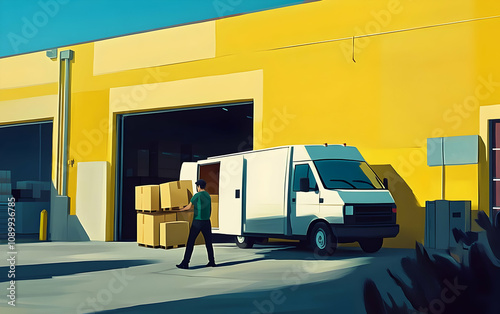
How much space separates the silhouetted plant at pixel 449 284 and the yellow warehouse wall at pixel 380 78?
43.3 feet

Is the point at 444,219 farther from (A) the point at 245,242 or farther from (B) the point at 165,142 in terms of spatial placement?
(B) the point at 165,142

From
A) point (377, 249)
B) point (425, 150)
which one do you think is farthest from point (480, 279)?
point (425, 150)

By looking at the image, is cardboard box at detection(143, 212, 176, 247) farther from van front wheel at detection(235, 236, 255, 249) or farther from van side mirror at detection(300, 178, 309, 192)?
van side mirror at detection(300, 178, 309, 192)

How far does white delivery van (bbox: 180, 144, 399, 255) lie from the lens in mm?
13555

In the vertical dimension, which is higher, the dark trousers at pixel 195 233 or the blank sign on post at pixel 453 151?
the blank sign on post at pixel 453 151

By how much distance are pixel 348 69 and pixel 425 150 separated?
302 centimetres

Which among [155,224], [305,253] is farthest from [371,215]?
[155,224]

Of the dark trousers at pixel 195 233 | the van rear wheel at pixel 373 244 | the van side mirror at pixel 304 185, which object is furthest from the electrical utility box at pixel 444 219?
the dark trousers at pixel 195 233

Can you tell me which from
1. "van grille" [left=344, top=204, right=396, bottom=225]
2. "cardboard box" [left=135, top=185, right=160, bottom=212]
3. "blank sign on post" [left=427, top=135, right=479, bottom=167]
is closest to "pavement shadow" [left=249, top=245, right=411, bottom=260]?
"van grille" [left=344, top=204, right=396, bottom=225]

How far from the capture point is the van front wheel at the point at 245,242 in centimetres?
1639

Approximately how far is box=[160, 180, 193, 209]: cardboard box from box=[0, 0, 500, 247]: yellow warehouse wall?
2.60m

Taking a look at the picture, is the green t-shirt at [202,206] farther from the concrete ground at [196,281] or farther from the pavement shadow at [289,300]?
the pavement shadow at [289,300]

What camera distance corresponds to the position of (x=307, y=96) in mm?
17266

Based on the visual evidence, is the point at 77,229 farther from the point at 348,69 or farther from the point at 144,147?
the point at 348,69
